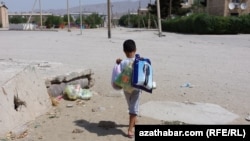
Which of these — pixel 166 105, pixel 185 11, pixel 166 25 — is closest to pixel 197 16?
pixel 166 25

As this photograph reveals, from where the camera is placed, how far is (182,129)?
434cm

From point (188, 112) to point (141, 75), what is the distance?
1.87 metres

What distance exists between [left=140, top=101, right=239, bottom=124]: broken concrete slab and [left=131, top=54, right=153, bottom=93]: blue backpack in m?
1.29

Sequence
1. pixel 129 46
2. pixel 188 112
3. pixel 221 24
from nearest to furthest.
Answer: pixel 129 46 < pixel 188 112 < pixel 221 24

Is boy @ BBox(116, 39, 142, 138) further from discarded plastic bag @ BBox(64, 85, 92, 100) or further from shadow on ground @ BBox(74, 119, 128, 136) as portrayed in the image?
discarded plastic bag @ BBox(64, 85, 92, 100)

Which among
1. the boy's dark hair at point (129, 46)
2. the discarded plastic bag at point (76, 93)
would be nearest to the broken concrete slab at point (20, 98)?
the discarded plastic bag at point (76, 93)

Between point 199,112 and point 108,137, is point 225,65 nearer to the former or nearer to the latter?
point 199,112

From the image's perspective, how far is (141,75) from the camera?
16.2 feet

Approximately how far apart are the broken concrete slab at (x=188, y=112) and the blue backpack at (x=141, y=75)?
4.23 feet

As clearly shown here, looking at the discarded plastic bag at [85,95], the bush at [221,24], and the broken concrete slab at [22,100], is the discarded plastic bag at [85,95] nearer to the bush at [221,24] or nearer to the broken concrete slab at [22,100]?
the broken concrete slab at [22,100]

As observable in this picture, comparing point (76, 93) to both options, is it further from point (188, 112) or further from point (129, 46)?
point (129, 46)

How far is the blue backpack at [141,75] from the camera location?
16.2ft

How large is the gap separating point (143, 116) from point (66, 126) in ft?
4.44

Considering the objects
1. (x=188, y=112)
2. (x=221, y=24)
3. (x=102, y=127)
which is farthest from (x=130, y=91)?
(x=221, y=24)
